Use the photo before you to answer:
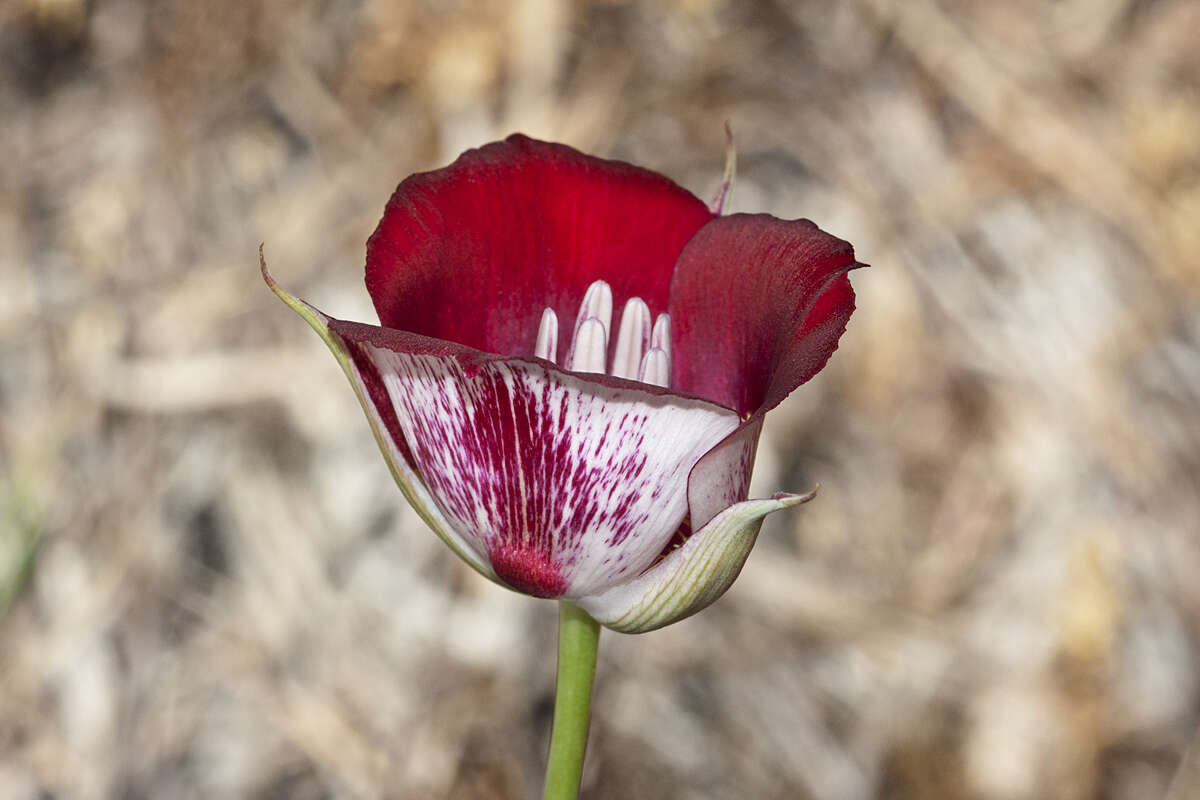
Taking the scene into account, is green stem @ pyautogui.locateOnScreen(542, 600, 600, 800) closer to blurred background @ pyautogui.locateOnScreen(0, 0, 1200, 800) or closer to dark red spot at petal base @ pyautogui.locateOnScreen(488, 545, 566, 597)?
dark red spot at petal base @ pyautogui.locateOnScreen(488, 545, 566, 597)

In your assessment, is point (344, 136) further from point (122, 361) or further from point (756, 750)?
point (756, 750)

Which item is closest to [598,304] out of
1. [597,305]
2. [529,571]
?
[597,305]

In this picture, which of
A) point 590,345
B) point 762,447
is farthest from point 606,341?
point 762,447

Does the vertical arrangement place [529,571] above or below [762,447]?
above

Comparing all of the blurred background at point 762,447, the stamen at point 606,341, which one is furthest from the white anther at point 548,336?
the blurred background at point 762,447

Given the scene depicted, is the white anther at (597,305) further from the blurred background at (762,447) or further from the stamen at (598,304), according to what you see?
the blurred background at (762,447)

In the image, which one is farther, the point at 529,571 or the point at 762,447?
the point at 762,447

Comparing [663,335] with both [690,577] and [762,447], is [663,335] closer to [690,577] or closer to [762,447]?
[690,577]

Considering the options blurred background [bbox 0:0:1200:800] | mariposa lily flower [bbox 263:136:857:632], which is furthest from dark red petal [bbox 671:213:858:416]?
blurred background [bbox 0:0:1200:800]

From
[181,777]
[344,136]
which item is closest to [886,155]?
[344,136]
